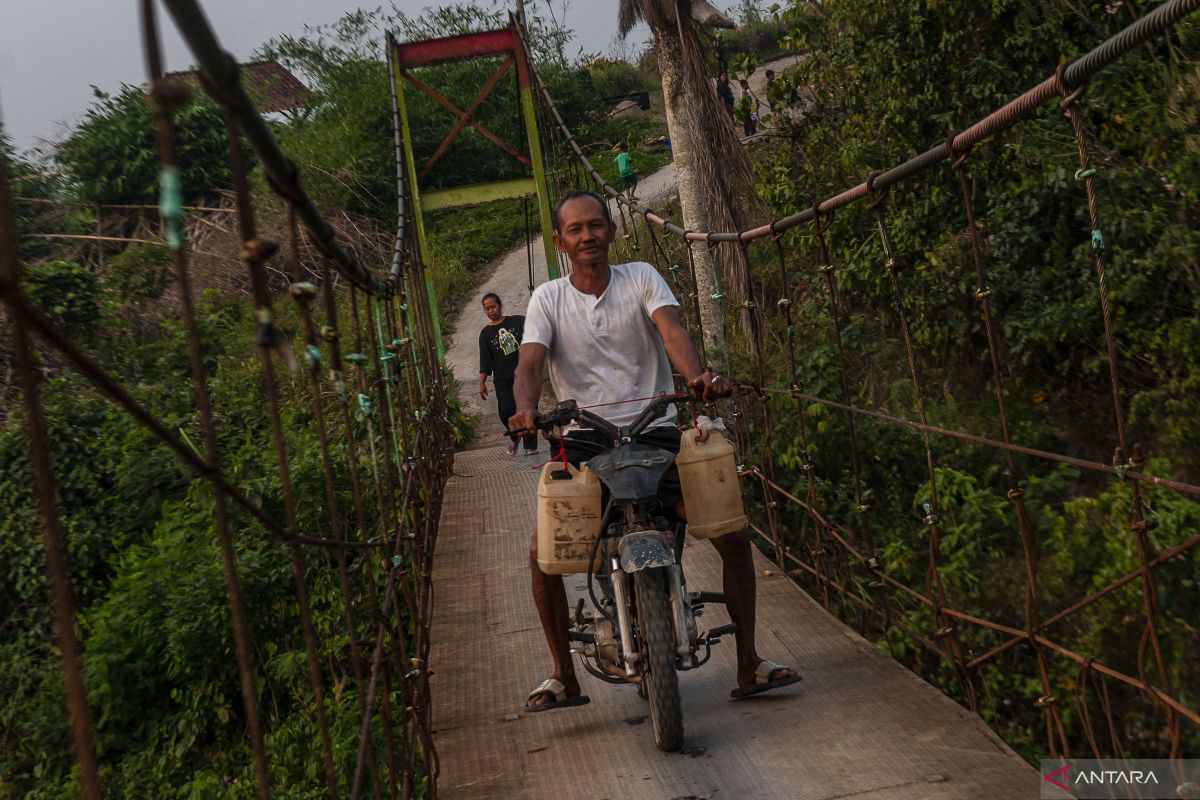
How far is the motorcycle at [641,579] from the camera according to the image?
2.46 metres

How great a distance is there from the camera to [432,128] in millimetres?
18000

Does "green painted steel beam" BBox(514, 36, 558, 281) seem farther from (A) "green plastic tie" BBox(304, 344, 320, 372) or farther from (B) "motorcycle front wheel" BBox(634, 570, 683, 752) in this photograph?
(A) "green plastic tie" BBox(304, 344, 320, 372)

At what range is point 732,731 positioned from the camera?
275cm

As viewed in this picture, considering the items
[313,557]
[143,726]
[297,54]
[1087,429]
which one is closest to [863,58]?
[1087,429]

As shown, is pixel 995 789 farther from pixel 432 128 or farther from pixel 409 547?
pixel 432 128

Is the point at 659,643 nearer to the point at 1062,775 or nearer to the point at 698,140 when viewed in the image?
the point at 1062,775

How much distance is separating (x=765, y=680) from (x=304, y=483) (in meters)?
4.33

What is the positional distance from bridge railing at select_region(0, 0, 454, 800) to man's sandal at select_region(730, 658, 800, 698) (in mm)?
787

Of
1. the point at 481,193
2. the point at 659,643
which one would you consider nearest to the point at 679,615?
the point at 659,643

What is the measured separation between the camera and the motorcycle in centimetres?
246

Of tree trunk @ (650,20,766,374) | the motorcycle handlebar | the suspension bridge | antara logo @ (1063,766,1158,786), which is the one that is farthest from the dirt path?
antara logo @ (1063,766,1158,786)

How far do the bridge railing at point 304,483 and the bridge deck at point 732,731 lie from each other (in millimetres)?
179

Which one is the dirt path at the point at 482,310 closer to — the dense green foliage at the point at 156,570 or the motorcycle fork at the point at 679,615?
the dense green foliage at the point at 156,570

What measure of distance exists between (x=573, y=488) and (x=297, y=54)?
17.8 m
